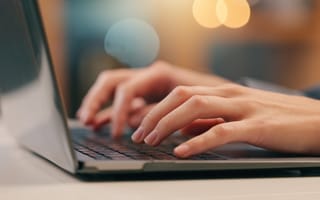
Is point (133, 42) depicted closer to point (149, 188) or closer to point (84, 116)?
point (84, 116)

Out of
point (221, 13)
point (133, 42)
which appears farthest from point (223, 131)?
point (133, 42)

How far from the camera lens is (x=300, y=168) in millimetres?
463

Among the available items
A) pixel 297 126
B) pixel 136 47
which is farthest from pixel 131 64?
pixel 297 126

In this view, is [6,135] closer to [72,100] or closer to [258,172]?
[258,172]

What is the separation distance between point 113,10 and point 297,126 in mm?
2321

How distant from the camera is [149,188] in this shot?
0.41 meters

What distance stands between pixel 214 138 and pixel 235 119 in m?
0.04

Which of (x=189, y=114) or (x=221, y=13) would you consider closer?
(x=189, y=114)

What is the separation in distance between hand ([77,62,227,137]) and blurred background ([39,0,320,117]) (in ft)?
5.92

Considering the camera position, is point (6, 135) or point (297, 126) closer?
point (297, 126)

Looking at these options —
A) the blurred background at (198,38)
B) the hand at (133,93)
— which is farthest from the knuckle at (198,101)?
the blurred background at (198,38)

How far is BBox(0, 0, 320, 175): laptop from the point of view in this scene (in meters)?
0.40

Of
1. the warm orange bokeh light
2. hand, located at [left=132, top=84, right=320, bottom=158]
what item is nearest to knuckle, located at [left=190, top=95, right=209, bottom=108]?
hand, located at [left=132, top=84, right=320, bottom=158]

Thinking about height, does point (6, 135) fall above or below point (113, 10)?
above
